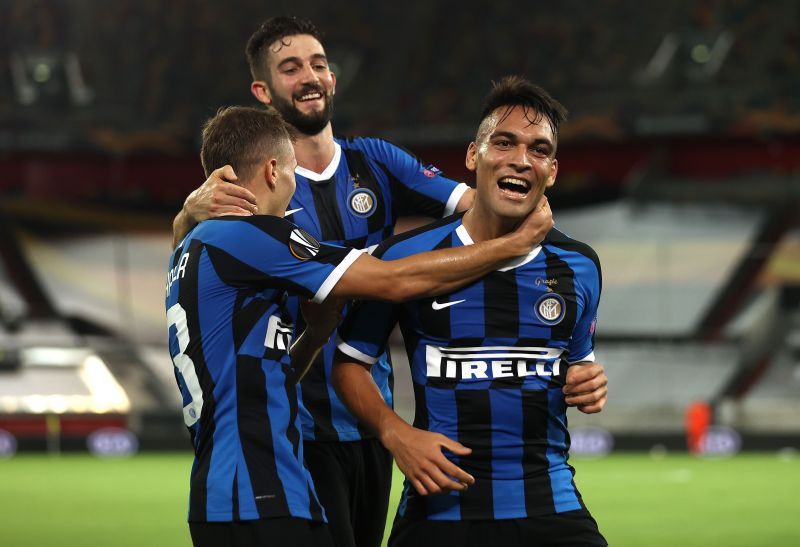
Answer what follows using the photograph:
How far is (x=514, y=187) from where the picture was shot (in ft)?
10.9

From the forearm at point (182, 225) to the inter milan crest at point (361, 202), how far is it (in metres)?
0.89

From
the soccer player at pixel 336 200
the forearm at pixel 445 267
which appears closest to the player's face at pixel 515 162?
the forearm at pixel 445 267

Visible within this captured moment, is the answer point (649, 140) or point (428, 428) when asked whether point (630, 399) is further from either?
point (428, 428)

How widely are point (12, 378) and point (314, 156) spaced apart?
16.1 meters

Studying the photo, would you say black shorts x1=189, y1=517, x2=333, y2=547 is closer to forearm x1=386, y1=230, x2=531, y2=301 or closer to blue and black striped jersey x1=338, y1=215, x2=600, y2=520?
blue and black striped jersey x1=338, y1=215, x2=600, y2=520

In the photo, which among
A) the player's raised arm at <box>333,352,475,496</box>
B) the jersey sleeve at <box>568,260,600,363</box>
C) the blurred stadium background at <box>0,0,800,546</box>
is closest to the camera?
Result: the player's raised arm at <box>333,352,475,496</box>

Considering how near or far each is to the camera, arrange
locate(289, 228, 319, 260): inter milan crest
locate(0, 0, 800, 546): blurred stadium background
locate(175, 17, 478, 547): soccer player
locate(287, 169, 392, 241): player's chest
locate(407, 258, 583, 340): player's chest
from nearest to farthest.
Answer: locate(289, 228, 319, 260): inter milan crest < locate(407, 258, 583, 340): player's chest < locate(175, 17, 478, 547): soccer player < locate(287, 169, 392, 241): player's chest < locate(0, 0, 800, 546): blurred stadium background

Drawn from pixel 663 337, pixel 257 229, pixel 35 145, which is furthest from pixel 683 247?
pixel 257 229

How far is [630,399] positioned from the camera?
17.4 meters

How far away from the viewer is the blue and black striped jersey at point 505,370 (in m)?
3.19

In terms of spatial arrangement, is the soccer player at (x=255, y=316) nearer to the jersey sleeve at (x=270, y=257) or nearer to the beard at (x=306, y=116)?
the jersey sleeve at (x=270, y=257)

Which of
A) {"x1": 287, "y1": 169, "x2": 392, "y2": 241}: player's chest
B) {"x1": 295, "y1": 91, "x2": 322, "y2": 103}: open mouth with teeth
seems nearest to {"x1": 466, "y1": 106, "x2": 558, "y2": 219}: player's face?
{"x1": 287, "y1": 169, "x2": 392, "y2": 241}: player's chest

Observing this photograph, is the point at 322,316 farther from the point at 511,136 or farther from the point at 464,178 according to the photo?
the point at 464,178

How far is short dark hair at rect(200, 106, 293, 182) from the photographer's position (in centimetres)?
328
